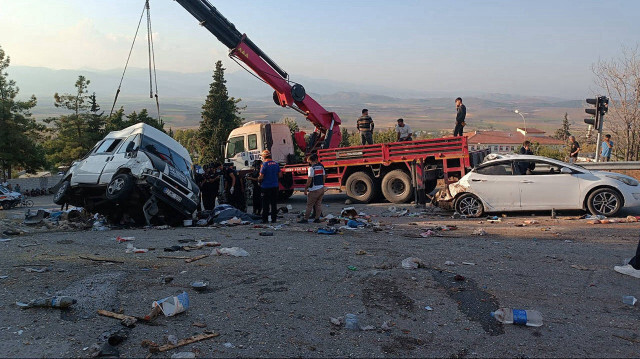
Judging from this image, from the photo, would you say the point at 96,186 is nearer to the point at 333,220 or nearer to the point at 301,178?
the point at 333,220

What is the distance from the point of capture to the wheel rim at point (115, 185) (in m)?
9.33

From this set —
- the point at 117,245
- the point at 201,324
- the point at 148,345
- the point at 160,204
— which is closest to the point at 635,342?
the point at 201,324

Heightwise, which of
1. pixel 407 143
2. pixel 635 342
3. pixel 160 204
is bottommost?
pixel 635 342

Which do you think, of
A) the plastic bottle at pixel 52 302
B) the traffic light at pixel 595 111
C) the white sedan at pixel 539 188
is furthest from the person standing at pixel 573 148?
the plastic bottle at pixel 52 302

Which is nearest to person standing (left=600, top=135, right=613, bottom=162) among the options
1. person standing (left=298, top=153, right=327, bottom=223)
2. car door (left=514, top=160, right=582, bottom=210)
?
car door (left=514, top=160, right=582, bottom=210)

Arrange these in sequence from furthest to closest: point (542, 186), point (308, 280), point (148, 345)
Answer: point (542, 186)
point (308, 280)
point (148, 345)

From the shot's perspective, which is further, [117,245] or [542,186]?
[542,186]

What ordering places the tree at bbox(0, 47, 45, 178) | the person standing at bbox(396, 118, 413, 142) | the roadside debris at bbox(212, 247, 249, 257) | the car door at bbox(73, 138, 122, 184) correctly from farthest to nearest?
the tree at bbox(0, 47, 45, 178)
the person standing at bbox(396, 118, 413, 142)
the car door at bbox(73, 138, 122, 184)
the roadside debris at bbox(212, 247, 249, 257)

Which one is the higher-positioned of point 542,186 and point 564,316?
point 542,186

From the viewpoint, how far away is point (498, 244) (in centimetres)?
775

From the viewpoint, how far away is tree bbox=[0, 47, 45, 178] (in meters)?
36.4

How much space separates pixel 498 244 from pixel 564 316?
Answer: 3422 mm

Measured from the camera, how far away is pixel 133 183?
9406mm

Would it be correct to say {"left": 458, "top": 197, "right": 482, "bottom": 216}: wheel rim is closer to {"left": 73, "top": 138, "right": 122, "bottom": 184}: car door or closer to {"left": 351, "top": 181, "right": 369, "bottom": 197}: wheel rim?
{"left": 351, "top": 181, "right": 369, "bottom": 197}: wheel rim
